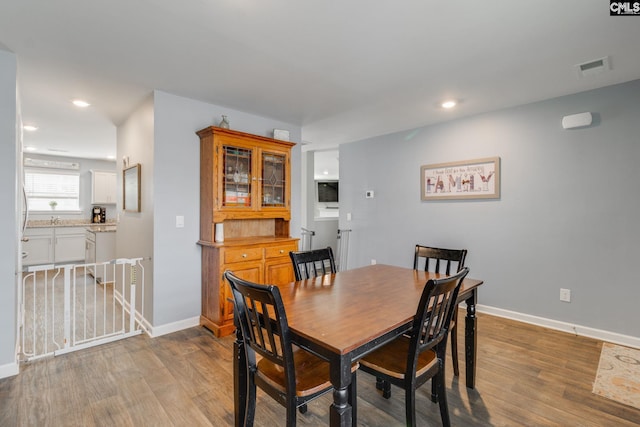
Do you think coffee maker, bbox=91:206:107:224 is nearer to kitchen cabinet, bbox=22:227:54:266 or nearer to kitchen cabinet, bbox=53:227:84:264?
kitchen cabinet, bbox=53:227:84:264

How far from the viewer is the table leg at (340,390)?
1.17 m

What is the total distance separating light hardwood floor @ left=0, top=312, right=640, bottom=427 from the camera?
182cm

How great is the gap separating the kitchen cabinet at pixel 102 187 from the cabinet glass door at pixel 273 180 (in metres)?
5.15

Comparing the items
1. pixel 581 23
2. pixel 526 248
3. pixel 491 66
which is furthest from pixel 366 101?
pixel 526 248

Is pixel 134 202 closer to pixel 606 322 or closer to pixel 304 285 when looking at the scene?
pixel 304 285

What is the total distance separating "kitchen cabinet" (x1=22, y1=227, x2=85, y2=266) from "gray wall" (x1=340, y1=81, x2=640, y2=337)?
21.5 ft

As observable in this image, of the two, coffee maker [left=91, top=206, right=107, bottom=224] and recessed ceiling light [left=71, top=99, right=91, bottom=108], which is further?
coffee maker [left=91, top=206, right=107, bottom=224]

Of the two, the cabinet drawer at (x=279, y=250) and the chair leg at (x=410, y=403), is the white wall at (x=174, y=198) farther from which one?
the chair leg at (x=410, y=403)

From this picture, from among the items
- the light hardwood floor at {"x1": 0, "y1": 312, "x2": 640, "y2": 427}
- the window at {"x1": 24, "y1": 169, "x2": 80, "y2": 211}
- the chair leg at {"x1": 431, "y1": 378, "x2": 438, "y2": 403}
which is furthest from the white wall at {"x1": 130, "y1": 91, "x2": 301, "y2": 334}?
the window at {"x1": 24, "y1": 169, "x2": 80, "y2": 211}

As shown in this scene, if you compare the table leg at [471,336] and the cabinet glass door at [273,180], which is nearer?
the table leg at [471,336]

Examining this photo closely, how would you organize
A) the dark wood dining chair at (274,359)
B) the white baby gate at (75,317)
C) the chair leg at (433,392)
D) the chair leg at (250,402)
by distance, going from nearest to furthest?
the dark wood dining chair at (274,359)
the chair leg at (250,402)
the chair leg at (433,392)
the white baby gate at (75,317)

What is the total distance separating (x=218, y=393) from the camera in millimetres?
2070

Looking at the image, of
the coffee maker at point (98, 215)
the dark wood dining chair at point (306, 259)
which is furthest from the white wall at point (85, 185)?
Answer: the dark wood dining chair at point (306, 259)

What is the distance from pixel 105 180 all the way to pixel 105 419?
6338 millimetres
